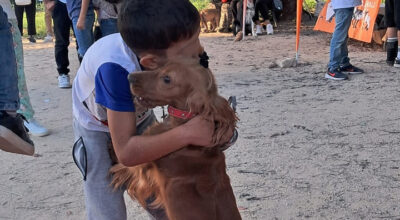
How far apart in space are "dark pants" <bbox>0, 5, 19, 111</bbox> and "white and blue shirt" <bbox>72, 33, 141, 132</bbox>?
734 millimetres

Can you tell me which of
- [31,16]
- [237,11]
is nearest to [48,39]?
[31,16]

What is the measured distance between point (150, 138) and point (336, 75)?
4960 millimetres

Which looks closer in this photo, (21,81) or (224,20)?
(21,81)

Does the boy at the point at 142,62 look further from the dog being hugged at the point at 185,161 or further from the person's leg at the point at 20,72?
the person's leg at the point at 20,72

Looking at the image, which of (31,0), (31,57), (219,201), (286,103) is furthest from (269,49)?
(219,201)

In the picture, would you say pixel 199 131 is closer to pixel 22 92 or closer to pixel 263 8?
pixel 22 92

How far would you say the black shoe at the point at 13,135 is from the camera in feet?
8.57

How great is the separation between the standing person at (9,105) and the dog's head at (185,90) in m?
1.12

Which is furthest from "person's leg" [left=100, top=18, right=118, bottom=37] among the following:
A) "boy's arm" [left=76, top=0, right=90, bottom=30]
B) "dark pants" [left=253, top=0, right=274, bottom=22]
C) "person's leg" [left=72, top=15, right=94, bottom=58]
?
"dark pants" [left=253, top=0, right=274, bottom=22]

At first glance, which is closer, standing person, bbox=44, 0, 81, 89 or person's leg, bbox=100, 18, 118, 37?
person's leg, bbox=100, 18, 118, 37

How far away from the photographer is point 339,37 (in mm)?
6594

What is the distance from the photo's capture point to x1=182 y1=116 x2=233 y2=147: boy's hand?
186 cm

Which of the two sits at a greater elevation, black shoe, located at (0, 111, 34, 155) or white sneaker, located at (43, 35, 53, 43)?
black shoe, located at (0, 111, 34, 155)

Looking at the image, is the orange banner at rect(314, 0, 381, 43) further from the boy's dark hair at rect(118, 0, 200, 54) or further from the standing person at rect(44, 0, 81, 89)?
the boy's dark hair at rect(118, 0, 200, 54)
